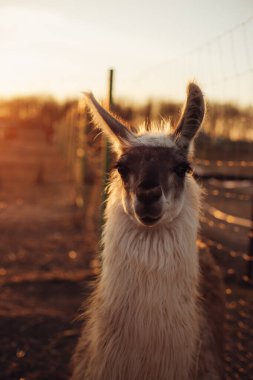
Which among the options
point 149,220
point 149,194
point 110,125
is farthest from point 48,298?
point 149,194

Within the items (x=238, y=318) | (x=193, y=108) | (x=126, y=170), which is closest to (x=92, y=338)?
(x=126, y=170)

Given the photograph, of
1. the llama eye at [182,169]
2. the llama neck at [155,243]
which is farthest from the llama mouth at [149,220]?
the llama eye at [182,169]

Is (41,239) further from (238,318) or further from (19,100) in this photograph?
(19,100)

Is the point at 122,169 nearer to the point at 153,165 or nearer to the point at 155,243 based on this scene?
the point at 153,165

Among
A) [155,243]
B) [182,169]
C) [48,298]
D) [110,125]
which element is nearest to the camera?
[155,243]

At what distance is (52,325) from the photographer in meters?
4.20

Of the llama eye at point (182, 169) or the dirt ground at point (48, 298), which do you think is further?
the dirt ground at point (48, 298)

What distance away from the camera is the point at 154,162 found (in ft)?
8.06

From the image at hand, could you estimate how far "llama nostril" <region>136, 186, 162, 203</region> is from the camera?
2287mm

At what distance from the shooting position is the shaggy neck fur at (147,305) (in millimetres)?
2314

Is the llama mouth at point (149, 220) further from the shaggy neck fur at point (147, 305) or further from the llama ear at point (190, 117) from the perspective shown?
the llama ear at point (190, 117)

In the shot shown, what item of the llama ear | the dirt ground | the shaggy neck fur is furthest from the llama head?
the dirt ground

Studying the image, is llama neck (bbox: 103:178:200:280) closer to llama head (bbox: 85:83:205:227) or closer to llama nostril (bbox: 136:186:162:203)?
llama head (bbox: 85:83:205:227)

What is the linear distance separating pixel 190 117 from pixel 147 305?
1148 millimetres
